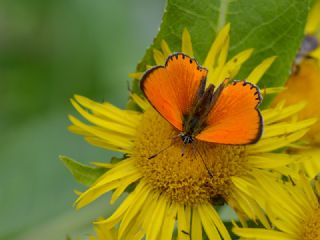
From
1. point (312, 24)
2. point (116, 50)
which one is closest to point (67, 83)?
point (116, 50)

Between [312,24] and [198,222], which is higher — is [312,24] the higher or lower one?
the higher one

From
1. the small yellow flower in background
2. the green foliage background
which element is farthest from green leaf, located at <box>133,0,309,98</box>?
the small yellow flower in background

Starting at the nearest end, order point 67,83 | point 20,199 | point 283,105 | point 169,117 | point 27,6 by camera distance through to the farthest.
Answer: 1. point 169,117
2. point 283,105
3. point 20,199
4. point 67,83
5. point 27,6

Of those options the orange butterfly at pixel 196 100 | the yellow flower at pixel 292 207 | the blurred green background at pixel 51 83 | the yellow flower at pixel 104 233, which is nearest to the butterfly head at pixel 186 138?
the orange butterfly at pixel 196 100

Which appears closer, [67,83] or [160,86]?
[160,86]

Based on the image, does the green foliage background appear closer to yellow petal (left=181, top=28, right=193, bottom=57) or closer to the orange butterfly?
yellow petal (left=181, top=28, right=193, bottom=57)

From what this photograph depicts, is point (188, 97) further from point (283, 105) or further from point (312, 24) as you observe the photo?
point (312, 24)
